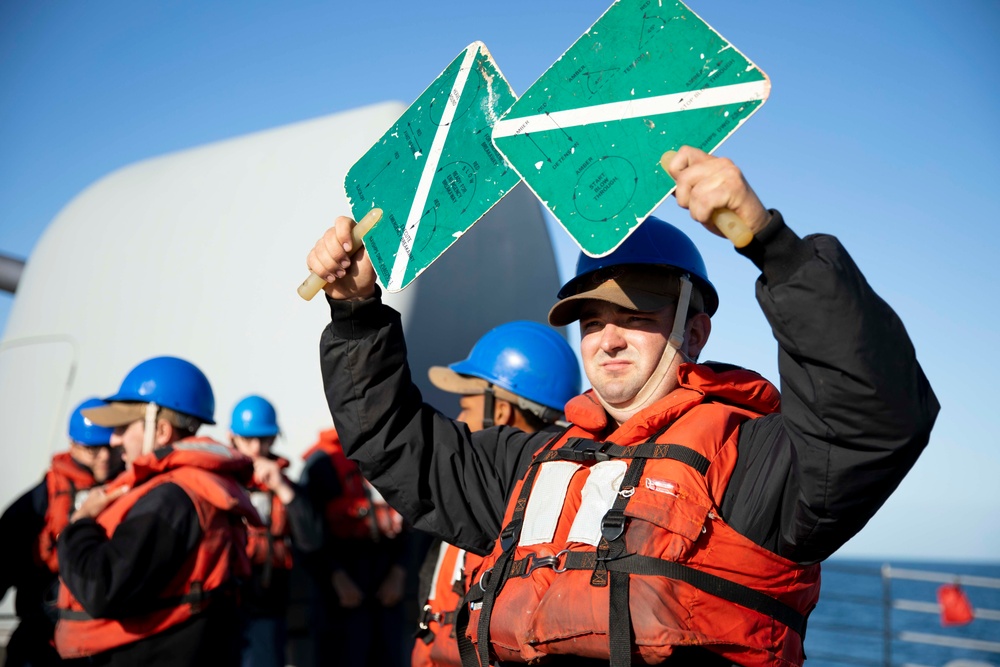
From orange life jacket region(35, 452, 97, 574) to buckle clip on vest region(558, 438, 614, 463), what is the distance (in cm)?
419

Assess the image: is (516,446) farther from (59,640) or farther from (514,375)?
(59,640)

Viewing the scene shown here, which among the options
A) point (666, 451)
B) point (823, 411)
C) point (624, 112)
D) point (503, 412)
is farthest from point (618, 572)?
point (503, 412)

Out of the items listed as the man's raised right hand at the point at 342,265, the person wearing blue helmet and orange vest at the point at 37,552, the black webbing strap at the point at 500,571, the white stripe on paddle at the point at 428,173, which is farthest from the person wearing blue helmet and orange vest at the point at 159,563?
the white stripe on paddle at the point at 428,173

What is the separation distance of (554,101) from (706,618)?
1208 millimetres

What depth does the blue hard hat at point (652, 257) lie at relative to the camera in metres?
2.32

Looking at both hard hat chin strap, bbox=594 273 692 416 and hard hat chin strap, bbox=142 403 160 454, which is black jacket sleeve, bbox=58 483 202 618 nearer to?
hard hat chin strap, bbox=142 403 160 454

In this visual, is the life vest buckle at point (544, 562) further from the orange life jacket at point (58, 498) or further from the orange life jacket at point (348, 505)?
the orange life jacket at point (348, 505)

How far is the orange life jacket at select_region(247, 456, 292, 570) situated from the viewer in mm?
6344

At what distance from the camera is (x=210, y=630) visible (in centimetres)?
386

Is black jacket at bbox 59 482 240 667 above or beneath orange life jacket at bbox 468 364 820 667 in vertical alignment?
beneath

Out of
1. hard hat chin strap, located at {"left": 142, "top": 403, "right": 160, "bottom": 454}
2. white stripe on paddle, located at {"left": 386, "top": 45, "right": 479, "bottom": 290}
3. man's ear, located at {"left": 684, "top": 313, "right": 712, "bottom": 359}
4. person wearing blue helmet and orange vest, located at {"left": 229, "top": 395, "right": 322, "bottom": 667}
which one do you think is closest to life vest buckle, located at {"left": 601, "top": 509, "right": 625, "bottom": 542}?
man's ear, located at {"left": 684, "top": 313, "right": 712, "bottom": 359}

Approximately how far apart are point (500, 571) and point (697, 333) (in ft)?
2.89

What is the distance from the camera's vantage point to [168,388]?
4.32m

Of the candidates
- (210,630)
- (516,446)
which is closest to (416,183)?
(516,446)
